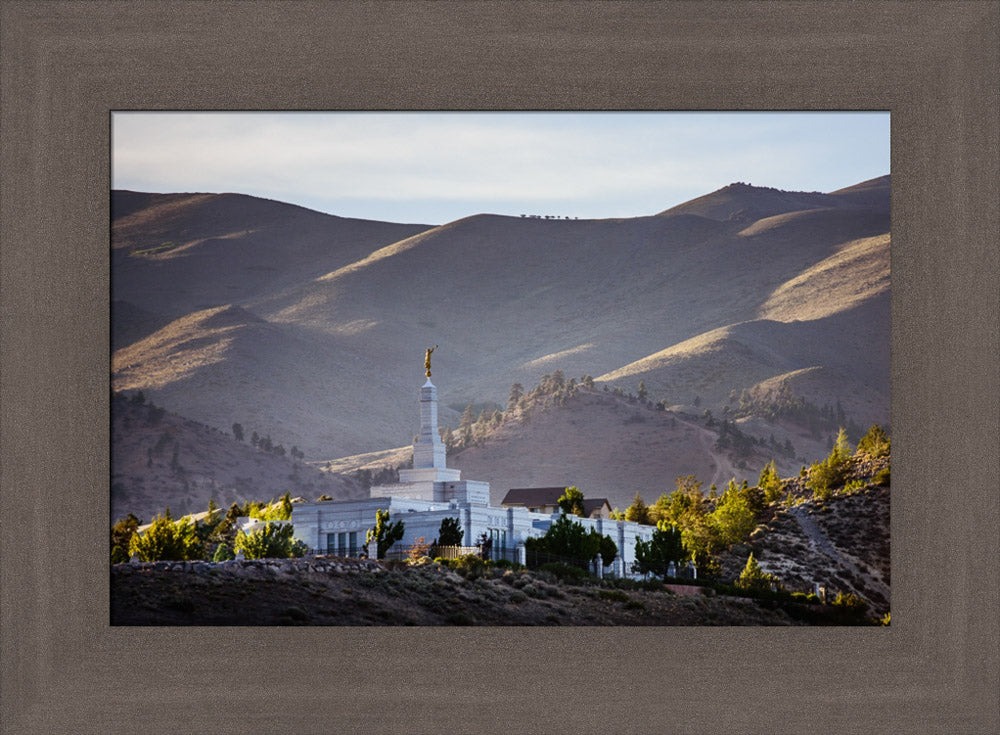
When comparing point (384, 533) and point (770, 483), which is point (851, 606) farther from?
point (770, 483)

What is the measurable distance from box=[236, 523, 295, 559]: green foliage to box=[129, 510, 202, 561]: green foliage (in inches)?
20.3

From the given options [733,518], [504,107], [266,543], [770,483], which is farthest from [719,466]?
[504,107]

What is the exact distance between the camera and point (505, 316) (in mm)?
22469

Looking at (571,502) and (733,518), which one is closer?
(733,518)

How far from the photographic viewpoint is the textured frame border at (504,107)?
9.53 meters

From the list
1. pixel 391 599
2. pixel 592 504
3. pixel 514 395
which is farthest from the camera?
pixel 514 395

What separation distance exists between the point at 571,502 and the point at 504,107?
9.61 metres

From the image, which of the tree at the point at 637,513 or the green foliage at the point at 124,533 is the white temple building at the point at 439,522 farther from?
the green foliage at the point at 124,533

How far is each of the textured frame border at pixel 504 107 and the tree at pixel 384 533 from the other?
13.2ft

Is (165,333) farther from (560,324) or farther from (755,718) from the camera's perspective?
(560,324)

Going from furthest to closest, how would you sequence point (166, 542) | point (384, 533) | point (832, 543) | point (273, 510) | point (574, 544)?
point (273, 510) < point (574, 544) < point (832, 543) < point (384, 533) < point (166, 542)

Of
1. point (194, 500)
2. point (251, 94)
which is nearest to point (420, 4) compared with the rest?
point (251, 94)

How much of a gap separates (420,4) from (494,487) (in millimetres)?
13346

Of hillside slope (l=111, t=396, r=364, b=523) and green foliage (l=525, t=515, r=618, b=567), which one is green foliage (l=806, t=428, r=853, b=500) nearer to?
green foliage (l=525, t=515, r=618, b=567)
